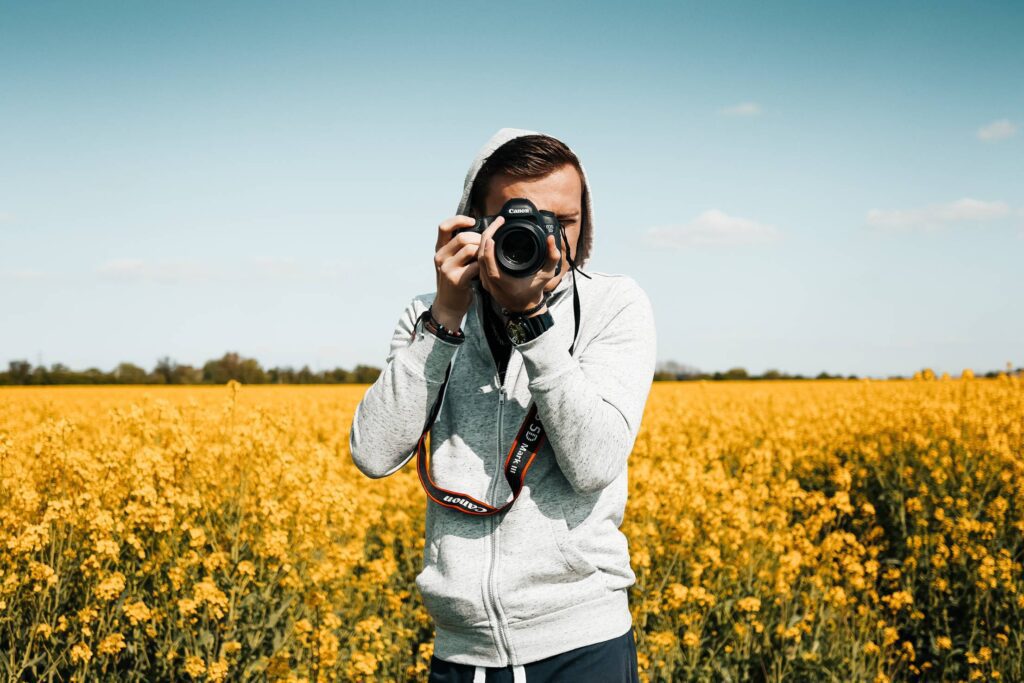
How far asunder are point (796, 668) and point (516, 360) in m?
2.85

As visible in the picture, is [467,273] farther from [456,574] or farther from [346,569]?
[346,569]

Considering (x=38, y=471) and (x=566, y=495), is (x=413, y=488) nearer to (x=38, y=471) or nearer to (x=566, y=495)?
(x=38, y=471)

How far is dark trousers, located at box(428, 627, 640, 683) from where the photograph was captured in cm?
128

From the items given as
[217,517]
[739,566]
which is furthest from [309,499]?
A: [739,566]

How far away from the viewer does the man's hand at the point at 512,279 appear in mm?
1250

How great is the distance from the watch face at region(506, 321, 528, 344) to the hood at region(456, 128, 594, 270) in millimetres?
257

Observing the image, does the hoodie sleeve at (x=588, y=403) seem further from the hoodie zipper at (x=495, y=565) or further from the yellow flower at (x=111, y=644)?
the yellow flower at (x=111, y=644)

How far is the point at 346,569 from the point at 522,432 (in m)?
2.60

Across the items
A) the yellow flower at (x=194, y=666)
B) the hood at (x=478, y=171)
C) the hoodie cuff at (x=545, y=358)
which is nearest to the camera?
the hoodie cuff at (x=545, y=358)

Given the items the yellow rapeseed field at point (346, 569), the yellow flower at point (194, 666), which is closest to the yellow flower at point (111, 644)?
the yellow rapeseed field at point (346, 569)

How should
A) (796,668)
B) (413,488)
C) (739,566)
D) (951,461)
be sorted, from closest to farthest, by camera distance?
(796,668)
(739,566)
(413,488)
(951,461)

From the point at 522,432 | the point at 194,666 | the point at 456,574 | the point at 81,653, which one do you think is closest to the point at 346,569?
the point at 194,666

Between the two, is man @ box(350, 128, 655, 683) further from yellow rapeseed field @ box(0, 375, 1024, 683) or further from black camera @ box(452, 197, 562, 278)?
yellow rapeseed field @ box(0, 375, 1024, 683)

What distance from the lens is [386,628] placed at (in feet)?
10.8
